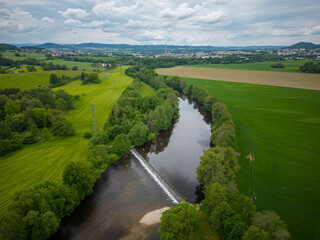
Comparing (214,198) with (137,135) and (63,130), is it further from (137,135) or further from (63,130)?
(63,130)

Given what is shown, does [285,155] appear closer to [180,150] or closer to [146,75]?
[180,150]

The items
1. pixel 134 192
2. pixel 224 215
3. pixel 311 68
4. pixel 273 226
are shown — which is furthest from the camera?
pixel 311 68

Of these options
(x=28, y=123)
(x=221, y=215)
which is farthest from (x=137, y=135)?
(x=28, y=123)

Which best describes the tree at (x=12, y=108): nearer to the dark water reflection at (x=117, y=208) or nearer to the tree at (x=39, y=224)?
the dark water reflection at (x=117, y=208)

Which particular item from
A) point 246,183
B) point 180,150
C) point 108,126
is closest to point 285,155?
point 246,183

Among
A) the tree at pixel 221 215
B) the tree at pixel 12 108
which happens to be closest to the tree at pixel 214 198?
the tree at pixel 221 215
